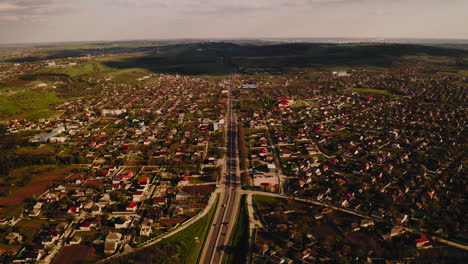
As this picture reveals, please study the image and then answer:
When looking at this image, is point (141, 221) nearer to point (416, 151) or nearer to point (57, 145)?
point (57, 145)

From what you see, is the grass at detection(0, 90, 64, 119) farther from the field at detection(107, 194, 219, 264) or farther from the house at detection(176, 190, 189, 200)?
the field at detection(107, 194, 219, 264)

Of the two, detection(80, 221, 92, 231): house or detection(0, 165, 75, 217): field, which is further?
detection(0, 165, 75, 217): field

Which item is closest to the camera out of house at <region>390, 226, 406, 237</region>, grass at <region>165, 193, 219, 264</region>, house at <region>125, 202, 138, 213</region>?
grass at <region>165, 193, 219, 264</region>

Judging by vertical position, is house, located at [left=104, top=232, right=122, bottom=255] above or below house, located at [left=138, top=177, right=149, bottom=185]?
below

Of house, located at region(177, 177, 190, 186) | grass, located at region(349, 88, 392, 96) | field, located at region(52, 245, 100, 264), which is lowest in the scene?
field, located at region(52, 245, 100, 264)

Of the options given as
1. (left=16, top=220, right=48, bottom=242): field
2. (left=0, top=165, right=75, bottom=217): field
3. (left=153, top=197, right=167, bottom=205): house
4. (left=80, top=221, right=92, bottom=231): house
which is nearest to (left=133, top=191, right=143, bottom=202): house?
(left=153, top=197, right=167, bottom=205): house

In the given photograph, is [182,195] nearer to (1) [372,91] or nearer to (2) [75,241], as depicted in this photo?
(2) [75,241]

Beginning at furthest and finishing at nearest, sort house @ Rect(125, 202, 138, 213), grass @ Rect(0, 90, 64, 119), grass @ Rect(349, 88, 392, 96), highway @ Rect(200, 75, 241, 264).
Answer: grass @ Rect(349, 88, 392, 96)
grass @ Rect(0, 90, 64, 119)
house @ Rect(125, 202, 138, 213)
highway @ Rect(200, 75, 241, 264)
